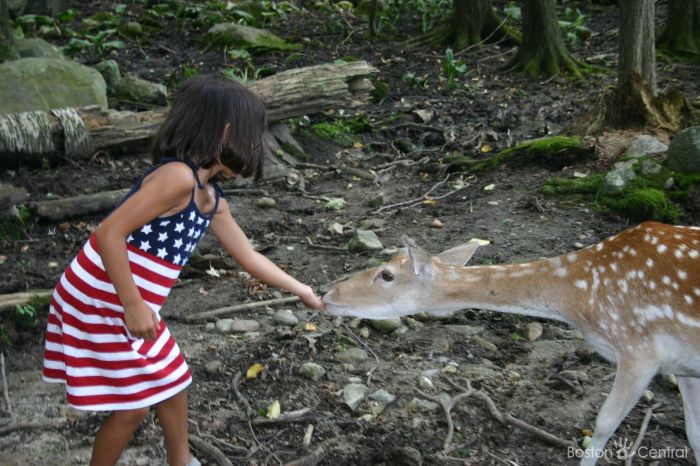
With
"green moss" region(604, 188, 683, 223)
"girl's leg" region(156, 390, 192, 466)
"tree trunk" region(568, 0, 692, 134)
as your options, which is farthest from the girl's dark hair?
"tree trunk" region(568, 0, 692, 134)

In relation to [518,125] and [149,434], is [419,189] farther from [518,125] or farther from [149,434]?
[149,434]

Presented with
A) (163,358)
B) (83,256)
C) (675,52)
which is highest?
(83,256)

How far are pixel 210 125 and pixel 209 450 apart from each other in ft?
4.57

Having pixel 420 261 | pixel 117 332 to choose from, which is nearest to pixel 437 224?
pixel 420 261

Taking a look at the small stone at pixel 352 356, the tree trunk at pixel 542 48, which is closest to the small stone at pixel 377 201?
the small stone at pixel 352 356

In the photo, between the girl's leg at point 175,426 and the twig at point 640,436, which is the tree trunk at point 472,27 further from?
the girl's leg at point 175,426

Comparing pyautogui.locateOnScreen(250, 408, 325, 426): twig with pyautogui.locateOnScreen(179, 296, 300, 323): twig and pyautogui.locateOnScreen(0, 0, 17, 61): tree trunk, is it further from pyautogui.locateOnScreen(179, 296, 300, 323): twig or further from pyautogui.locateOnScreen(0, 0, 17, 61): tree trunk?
pyautogui.locateOnScreen(0, 0, 17, 61): tree trunk

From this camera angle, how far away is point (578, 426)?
151 inches

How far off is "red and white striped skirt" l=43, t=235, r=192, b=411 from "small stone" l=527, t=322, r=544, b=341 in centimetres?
223

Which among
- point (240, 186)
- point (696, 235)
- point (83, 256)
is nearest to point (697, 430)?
point (696, 235)

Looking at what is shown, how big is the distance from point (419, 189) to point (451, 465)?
368cm

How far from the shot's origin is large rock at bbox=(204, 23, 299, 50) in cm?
1209

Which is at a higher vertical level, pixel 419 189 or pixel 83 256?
pixel 83 256

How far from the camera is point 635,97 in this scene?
691 cm
